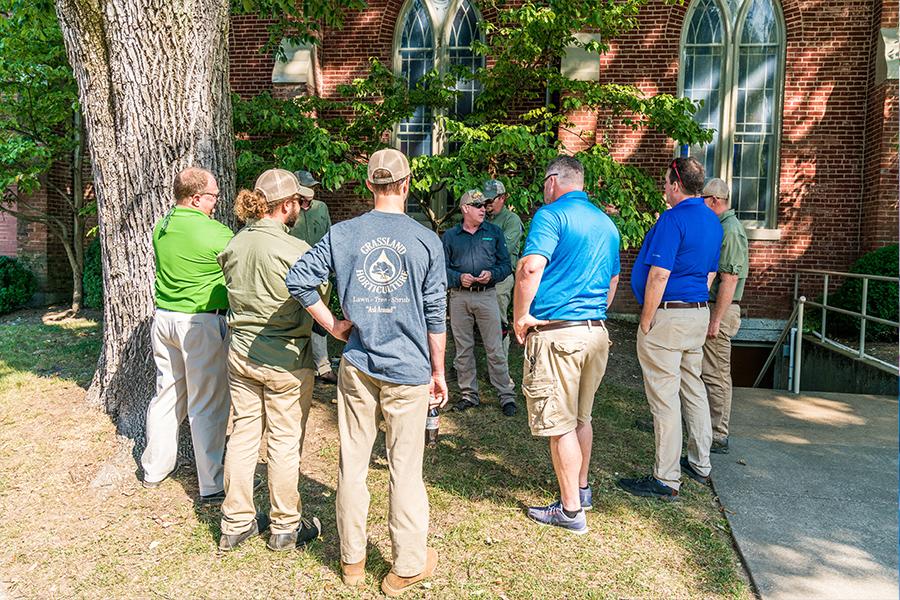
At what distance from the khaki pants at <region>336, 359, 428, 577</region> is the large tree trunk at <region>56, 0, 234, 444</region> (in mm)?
2254

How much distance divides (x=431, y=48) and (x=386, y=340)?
9.78m

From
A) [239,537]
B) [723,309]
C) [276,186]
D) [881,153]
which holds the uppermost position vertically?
[881,153]

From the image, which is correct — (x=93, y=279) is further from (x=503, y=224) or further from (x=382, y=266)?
(x=382, y=266)

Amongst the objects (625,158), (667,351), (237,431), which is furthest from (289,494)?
(625,158)

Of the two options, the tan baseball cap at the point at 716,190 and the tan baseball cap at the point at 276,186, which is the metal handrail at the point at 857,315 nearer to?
the tan baseball cap at the point at 716,190

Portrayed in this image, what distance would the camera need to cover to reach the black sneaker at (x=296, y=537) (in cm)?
366

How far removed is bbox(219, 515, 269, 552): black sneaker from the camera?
3.67 meters

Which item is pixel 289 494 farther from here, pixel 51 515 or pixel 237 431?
pixel 51 515

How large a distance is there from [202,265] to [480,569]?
2405 millimetres

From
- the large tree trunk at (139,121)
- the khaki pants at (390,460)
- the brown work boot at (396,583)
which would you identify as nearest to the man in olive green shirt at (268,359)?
the khaki pants at (390,460)

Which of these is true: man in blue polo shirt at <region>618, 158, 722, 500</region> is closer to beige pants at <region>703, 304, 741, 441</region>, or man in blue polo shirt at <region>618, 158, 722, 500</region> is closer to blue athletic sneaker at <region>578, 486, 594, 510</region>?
blue athletic sneaker at <region>578, 486, 594, 510</region>

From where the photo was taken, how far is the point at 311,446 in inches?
208

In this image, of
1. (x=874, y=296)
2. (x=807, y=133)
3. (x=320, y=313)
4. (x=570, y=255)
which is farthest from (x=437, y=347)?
(x=807, y=133)

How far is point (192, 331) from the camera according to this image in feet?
13.5
